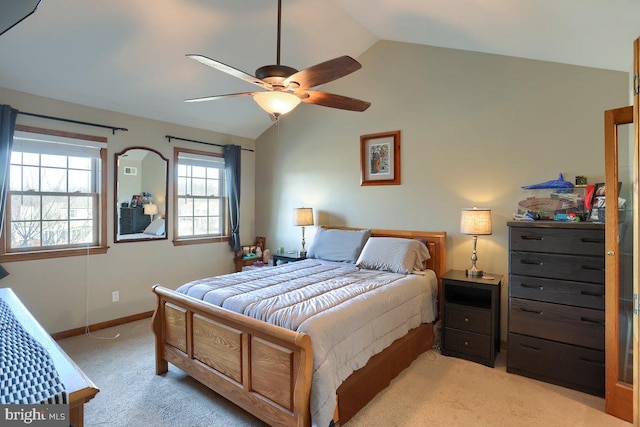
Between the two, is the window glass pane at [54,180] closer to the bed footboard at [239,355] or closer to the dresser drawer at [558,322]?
the bed footboard at [239,355]

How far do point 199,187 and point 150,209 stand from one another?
764 millimetres

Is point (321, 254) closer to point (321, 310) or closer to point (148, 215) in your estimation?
point (321, 310)

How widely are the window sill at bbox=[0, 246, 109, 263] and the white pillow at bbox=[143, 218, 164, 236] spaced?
21.3 inches

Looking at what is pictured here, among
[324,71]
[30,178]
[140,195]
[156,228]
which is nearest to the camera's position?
[324,71]

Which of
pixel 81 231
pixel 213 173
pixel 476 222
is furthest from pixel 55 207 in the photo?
pixel 476 222

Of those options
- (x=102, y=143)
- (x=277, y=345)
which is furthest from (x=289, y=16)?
(x=277, y=345)

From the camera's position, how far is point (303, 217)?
4418 mm

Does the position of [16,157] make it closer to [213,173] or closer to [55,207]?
[55,207]

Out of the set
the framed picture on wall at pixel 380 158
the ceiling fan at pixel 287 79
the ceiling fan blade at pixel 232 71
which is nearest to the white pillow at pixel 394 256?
the framed picture on wall at pixel 380 158

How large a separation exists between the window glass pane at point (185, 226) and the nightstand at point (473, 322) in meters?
3.40

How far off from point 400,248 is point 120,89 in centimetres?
346

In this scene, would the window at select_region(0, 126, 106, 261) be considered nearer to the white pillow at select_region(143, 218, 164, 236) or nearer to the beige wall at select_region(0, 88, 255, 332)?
the beige wall at select_region(0, 88, 255, 332)

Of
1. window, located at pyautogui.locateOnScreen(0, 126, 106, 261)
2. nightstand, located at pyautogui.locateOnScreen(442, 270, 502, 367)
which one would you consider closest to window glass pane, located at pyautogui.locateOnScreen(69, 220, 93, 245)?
window, located at pyautogui.locateOnScreen(0, 126, 106, 261)

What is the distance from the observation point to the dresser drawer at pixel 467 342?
287 cm
